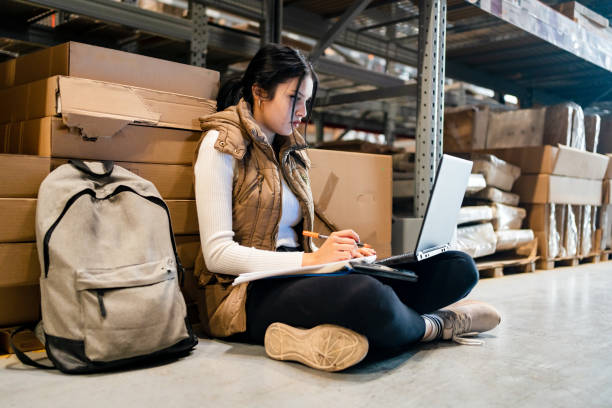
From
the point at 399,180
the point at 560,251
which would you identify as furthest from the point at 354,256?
the point at 560,251

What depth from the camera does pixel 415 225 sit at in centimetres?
294

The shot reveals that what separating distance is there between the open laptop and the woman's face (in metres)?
0.51

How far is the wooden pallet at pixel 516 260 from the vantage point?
385cm

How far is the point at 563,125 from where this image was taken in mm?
→ 4207

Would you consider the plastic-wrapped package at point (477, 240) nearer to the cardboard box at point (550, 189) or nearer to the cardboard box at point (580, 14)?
the cardboard box at point (550, 189)

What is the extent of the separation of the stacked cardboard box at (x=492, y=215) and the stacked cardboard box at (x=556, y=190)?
12cm

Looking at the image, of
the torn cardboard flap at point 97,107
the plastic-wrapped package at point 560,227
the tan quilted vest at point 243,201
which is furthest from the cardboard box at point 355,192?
the plastic-wrapped package at point 560,227

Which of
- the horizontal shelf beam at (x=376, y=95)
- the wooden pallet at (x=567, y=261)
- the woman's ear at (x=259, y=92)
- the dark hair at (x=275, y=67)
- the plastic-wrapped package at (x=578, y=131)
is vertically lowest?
the wooden pallet at (x=567, y=261)

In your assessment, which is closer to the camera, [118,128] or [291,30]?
[118,128]

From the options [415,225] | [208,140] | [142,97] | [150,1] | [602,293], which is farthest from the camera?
[150,1]

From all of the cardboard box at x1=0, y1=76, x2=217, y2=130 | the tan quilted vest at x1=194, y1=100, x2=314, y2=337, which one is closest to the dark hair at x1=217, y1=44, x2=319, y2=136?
the tan quilted vest at x1=194, y1=100, x2=314, y2=337

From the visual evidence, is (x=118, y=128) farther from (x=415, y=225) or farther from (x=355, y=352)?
(x=415, y=225)

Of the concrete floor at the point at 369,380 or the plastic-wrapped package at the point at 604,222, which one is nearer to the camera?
the concrete floor at the point at 369,380

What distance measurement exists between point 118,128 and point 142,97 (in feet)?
0.52
